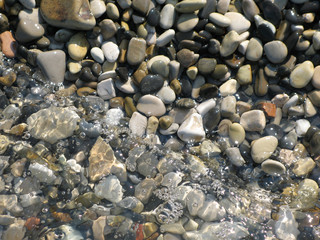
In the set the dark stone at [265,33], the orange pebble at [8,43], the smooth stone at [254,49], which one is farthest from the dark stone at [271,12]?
the orange pebble at [8,43]

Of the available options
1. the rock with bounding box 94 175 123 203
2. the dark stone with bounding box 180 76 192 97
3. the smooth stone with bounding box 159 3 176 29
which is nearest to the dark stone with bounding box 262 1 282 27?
the smooth stone with bounding box 159 3 176 29

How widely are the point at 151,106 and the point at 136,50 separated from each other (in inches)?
21.5

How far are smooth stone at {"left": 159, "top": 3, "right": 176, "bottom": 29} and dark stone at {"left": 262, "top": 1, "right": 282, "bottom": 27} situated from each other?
2.81 feet

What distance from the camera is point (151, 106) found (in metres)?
2.96

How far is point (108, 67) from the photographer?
305 centimetres

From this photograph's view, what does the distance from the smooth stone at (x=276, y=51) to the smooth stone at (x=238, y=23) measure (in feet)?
0.87

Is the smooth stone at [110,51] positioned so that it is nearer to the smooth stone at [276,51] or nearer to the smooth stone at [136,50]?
the smooth stone at [136,50]

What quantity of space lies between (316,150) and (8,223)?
2637mm

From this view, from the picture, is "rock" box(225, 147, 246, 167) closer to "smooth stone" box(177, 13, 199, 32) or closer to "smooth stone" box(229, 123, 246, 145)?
"smooth stone" box(229, 123, 246, 145)

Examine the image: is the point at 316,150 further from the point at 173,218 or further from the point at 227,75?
the point at 173,218

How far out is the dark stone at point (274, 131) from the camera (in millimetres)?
2941

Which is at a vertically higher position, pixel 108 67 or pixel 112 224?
pixel 108 67

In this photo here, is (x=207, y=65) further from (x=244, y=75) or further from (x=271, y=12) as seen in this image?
(x=271, y=12)

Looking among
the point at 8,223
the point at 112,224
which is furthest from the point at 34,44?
the point at 112,224
